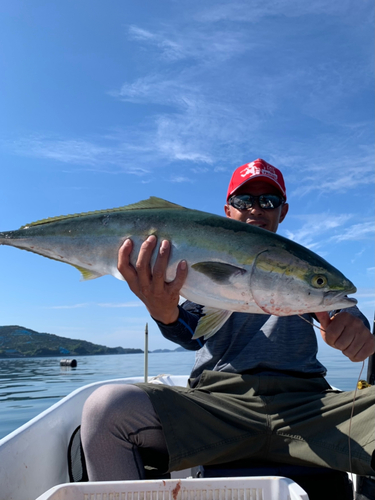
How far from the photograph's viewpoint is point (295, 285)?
98.8 inches

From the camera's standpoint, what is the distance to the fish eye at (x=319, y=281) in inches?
98.9

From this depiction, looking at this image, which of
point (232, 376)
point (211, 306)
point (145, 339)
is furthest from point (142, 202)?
point (145, 339)

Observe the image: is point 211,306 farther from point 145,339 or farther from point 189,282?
point 145,339

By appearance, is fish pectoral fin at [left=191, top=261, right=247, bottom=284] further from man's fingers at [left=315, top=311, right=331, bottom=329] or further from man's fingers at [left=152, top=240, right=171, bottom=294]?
man's fingers at [left=315, top=311, right=331, bottom=329]

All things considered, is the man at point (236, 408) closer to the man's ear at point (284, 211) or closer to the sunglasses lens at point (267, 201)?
the sunglasses lens at point (267, 201)

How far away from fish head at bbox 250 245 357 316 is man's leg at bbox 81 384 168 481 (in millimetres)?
1054

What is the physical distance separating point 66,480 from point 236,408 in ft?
7.71

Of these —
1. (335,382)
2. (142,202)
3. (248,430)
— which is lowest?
(335,382)

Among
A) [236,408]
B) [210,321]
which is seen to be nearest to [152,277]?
[210,321]

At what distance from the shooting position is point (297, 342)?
3266mm

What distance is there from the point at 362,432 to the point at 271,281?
1207 mm

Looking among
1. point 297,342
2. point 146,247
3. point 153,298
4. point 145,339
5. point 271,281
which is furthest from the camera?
→ point 145,339

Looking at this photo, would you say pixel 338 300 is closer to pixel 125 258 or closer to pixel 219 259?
pixel 219 259

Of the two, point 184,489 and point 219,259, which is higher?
point 219,259
